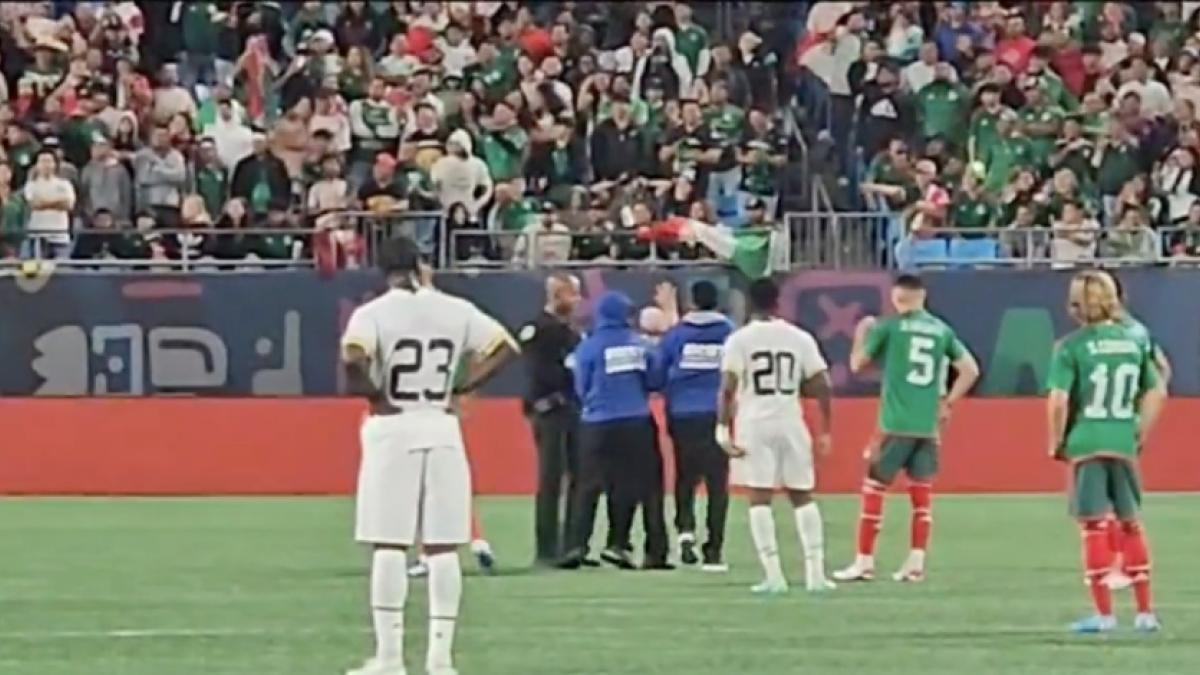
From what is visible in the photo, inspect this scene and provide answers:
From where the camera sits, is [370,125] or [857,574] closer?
[857,574]

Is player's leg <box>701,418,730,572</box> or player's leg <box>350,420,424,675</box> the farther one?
player's leg <box>701,418,730,572</box>

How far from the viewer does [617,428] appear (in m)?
22.6

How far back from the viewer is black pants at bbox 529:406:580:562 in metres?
22.9

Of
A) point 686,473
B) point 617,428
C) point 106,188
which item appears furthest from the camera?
point 106,188

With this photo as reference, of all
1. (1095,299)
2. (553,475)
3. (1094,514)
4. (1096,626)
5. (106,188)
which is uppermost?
(106,188)

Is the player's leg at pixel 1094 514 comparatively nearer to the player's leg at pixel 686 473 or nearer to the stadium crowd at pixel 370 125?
the player's leg at pixel 686 473

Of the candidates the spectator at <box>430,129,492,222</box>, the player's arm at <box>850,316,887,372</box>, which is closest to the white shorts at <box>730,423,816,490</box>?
the player's arm at <box>850,316,887,372</box>

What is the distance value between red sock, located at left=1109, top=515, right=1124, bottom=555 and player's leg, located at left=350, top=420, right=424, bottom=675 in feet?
15.0

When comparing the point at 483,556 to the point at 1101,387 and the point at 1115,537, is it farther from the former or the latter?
the point at 1101,387

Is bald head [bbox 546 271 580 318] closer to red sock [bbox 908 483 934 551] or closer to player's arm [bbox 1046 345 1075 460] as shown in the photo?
red sock [bbox 908 483 934 551]

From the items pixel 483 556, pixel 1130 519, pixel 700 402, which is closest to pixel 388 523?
pixel 1130 519

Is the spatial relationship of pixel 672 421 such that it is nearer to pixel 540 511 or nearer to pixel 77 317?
pixel 540 511

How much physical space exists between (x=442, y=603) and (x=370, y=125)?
61.3ft

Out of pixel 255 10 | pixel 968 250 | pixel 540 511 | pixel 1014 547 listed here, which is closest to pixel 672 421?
pixel 540 511
